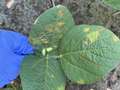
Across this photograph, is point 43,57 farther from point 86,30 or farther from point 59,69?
point 86,30

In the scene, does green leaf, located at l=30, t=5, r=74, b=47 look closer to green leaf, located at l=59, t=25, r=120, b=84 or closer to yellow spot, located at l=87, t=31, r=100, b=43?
green leaf, located at l=59, t=25, r=120, b=84

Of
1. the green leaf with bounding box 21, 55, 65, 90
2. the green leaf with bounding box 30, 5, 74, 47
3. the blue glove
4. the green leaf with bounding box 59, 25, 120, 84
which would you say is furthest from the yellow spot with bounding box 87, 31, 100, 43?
the blue glove

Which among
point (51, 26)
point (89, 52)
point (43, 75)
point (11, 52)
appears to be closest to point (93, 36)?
point (89, 52)

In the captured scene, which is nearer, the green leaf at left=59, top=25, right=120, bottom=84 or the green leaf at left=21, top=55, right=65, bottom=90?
the green leaf at left=59, top=25, right=120, bottom=84

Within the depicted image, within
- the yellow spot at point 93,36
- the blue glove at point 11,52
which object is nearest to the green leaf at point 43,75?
the blue glove at point 11,52

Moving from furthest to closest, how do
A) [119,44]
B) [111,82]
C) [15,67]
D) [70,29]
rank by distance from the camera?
1. [111,82]
2. [15,67]
3. [70,29]
4. [119,44]

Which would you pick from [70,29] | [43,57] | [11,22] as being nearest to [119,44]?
[70,29]

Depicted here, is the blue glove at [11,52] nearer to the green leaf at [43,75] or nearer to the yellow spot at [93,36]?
the green leaf at [43,75]
